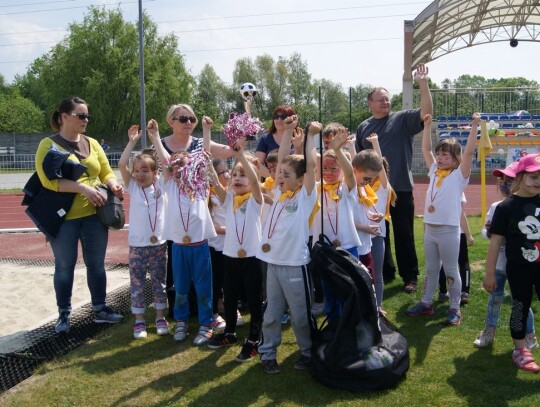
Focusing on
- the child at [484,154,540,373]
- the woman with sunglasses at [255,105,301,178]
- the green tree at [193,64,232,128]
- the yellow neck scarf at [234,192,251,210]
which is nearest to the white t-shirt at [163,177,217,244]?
the yellow neck scarf at [234,192,251,210]

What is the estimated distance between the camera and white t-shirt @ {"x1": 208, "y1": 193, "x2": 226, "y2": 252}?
506cm

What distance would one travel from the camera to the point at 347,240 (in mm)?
4109

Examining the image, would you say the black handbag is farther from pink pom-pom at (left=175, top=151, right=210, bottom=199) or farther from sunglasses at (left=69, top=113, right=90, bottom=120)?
pink pom-pom at (left=175, top=151, right=210, bottom=199)

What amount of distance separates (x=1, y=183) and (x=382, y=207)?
20056 millimetres

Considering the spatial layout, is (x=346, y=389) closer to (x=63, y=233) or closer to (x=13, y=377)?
(x=13, y=377)

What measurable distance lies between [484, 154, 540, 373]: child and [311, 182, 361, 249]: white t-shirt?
1.01 metres

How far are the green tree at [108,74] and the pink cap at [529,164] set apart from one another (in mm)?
40336

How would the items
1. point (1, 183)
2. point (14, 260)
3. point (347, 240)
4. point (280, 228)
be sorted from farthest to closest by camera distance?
point (1, 183) → point (14, 260) → point (347, 240) → point (280, 228)

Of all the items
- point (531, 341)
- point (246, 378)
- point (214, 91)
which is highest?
point (214, 91)

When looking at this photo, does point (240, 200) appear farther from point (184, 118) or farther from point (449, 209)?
point (449, 209)

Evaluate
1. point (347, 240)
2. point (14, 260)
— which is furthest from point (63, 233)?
point (14, 260)

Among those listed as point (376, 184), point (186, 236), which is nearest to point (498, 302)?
point (376, 184)

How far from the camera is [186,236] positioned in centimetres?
448

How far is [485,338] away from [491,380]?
2.17 ft
